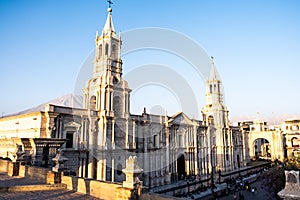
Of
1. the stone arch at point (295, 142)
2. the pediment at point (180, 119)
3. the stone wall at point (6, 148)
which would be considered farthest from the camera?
the stone arch at point (295, 142)

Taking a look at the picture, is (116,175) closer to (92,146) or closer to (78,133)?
(92,146)

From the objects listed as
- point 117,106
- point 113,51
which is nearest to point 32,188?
point 117,106

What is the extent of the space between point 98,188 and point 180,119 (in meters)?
27.3

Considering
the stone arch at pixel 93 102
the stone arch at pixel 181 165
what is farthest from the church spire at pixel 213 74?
the stone arch at pixel 93 102

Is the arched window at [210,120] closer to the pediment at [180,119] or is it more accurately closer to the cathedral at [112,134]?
the cathedral at [112,134]

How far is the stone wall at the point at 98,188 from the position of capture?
8023mm

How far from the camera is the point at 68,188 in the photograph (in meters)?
10.4

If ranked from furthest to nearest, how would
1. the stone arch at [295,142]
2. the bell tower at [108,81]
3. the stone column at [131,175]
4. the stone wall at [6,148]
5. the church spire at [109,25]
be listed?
the stone arch at [295,142], the church spire at [109,25], the bell tower at [108,81], the stone wall at [6,148], the stone column at [131,175]

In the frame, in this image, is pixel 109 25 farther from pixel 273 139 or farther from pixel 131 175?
pixel 273 139

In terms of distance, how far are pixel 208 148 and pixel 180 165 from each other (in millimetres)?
7878

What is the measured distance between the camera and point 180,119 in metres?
35.5

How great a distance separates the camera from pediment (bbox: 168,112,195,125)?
111 ft

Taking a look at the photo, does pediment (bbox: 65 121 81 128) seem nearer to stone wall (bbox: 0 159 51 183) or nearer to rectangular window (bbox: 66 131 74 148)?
rectangular window (bbox: 66 131 74 148)

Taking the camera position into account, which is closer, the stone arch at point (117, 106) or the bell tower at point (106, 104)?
the bell tower at point (106, 104)
